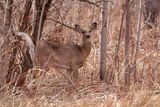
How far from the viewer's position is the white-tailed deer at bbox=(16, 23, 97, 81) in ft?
21.7

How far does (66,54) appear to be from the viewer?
7.02 m

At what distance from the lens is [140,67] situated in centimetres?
692

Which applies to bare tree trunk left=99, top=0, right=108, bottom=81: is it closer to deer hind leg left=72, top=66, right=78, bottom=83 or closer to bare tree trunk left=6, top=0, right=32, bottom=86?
deer hind leg left=72, top=66, right=78, bottom=83

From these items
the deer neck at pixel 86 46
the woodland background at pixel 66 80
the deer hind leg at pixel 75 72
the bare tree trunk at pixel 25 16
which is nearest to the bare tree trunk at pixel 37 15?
the woodland background at pixel 66 80

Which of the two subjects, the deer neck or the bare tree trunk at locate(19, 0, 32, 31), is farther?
the deer neck

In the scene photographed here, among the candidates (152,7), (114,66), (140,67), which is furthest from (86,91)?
(152,7)

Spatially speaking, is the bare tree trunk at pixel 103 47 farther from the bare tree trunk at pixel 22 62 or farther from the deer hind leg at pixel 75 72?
the bare tree trunk at pixel 22 62

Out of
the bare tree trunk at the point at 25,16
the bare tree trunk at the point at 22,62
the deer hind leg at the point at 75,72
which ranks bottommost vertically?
the deer hind leg at the point at 75,72

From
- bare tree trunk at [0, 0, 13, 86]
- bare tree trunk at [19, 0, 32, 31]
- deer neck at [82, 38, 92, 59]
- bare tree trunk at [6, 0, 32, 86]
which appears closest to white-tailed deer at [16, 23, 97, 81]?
deer neck at [82, 38, 92, 59]

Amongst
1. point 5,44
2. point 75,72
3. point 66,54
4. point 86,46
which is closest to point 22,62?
point 5,44

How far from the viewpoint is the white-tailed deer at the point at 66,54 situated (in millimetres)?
6609

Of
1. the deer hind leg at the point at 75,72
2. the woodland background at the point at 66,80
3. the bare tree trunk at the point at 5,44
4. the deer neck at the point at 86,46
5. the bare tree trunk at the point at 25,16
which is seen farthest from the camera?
the deer neck at the point at 86,46

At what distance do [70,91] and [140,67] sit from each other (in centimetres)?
157

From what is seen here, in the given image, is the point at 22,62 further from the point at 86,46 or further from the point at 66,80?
the point at 86,46
